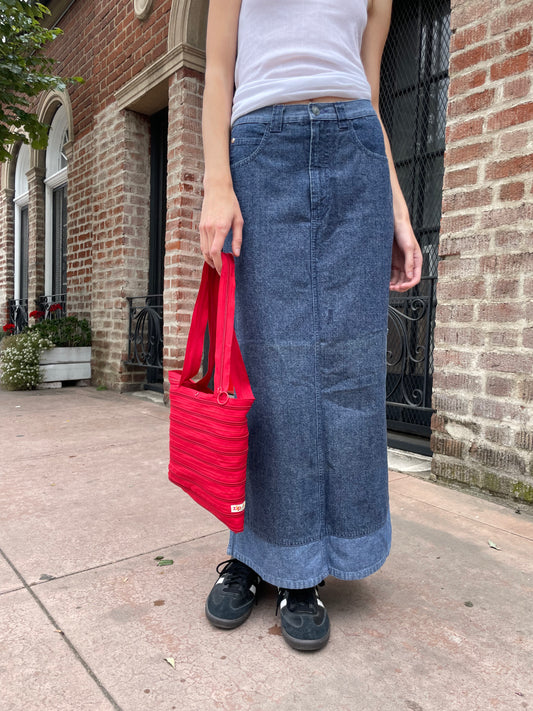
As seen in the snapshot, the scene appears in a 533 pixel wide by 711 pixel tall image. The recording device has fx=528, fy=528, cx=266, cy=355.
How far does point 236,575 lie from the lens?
151 centimetres

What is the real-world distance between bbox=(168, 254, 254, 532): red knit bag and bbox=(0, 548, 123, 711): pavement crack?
1.44ft

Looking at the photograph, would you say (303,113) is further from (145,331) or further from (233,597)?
(145,331)

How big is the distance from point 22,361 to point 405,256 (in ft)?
16.7

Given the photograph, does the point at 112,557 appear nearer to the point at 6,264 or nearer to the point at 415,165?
the point at 415,165

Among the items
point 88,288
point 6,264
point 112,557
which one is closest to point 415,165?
point 112,557

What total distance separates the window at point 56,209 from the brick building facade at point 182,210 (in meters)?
0.04

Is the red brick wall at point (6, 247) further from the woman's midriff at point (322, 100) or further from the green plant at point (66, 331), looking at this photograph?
the woman's midriff at point (322, 100)

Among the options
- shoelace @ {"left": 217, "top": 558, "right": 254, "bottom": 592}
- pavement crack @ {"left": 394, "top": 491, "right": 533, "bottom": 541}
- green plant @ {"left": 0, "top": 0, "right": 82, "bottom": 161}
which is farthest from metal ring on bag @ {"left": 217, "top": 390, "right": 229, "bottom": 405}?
green plant @ {"left": 0, "top": 0, "right": 82, "bottom": 161}

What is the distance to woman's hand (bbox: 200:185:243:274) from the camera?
4.20ft

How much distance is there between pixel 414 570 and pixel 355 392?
79 cm

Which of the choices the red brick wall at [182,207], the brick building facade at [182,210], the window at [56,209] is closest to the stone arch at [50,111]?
the brick building facade at [182,210]

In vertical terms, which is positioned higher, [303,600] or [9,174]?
[9,174]

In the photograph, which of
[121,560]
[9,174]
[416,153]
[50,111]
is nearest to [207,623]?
[121,560]

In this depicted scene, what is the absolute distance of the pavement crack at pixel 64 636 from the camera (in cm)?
115
